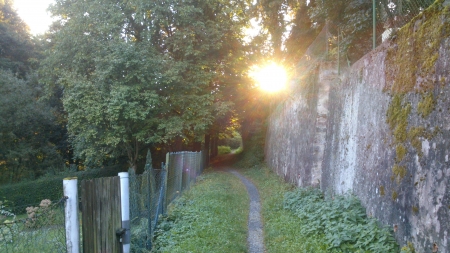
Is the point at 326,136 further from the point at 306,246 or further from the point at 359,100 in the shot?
the point at 306,246

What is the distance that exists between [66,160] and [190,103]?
38.9 ft

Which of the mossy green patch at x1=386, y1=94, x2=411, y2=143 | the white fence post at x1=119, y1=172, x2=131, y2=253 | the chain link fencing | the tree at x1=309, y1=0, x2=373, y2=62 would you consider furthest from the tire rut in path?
the tree at x1=309, y1=0, x2=373, y2=62

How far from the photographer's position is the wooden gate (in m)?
4.52

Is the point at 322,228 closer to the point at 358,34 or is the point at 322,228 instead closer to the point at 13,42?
the point at 358,34

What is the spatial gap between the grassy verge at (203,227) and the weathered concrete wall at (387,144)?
242 cm

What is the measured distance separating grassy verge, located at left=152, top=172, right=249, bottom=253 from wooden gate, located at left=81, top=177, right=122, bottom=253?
4.06 ft

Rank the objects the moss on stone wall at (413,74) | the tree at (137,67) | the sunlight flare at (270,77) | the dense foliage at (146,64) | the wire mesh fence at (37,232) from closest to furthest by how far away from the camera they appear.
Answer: the wire mesh fence at (37,232), the moss on stone wall at (413,74), the sunlight flare at (270,77), the dense foliage at (146,64), the tree at (137,67)

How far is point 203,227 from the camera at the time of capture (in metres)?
7.07

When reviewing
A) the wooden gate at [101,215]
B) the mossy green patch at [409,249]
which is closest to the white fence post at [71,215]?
the wooden gate at [101,215]

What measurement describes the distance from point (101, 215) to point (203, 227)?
2769mm

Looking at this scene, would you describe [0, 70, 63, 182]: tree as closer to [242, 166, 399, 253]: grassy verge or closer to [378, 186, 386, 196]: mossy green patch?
[242, 166, 399, 253]: grassy verge

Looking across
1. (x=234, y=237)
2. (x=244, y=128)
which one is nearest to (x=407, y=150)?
(x=234, y=237)

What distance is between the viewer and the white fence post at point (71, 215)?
4137 mm

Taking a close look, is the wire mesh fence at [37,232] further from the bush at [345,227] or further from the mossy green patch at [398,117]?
the mossy green patch at [398,117]
